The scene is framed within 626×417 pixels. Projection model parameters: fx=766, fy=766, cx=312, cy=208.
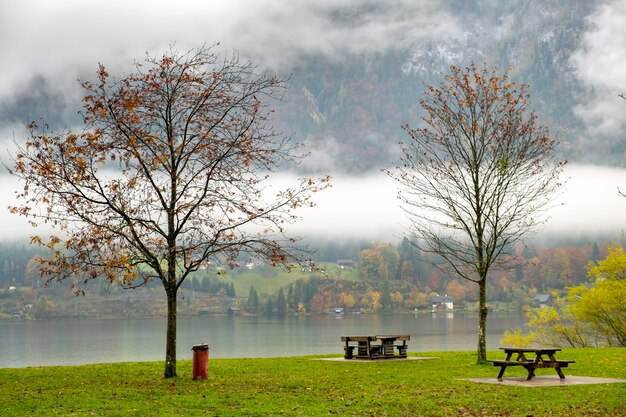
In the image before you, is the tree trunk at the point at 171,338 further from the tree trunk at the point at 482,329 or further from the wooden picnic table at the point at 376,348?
the tree trunk at the point at 482,329

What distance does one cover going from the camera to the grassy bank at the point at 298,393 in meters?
19.8

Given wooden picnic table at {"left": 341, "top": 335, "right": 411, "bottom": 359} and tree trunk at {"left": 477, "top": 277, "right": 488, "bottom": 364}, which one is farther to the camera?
wooden picnic table at {"left": 341, "top": 335, "right": 411, "bottom": 359}

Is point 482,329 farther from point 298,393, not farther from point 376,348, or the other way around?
point 298,393

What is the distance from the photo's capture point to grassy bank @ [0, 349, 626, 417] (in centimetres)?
1983

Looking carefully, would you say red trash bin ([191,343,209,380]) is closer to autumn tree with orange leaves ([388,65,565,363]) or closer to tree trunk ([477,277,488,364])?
autumn tree with orange leaves ([388,65,565,363])

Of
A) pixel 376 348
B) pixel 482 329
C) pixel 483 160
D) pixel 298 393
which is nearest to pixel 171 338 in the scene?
pixel 298 393

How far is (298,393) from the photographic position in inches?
929

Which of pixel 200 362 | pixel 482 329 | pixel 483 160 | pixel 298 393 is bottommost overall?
pixel 298 393

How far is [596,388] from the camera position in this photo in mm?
24906

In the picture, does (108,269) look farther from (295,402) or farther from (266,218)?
(295,402)

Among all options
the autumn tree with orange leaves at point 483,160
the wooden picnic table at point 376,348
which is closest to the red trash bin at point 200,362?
the wooden picnic table at point 376,348

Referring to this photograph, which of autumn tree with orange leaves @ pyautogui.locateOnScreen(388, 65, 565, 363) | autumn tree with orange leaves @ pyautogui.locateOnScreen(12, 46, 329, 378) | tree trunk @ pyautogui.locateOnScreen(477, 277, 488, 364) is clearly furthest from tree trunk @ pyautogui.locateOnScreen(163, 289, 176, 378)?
tree trunk @ pyautogui.locateOnScreen(477, 277, 488, 364)

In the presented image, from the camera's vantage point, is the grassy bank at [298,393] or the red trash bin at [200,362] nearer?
the grassy bank at [298,393]

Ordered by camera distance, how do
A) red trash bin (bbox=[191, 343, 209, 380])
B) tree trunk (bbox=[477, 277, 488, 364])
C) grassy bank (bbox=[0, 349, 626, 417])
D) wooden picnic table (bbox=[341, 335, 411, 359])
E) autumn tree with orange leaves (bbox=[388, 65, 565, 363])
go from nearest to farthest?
grassy bank (bbox=[0, 349, 626, 417]) → red trash bin (bbox=[191, 343, 209, 380]) → tree trunk (bbox=[477, 277, 488, 364]) → autumn tree with orange leaves (bbox=[388, 65, 565, 363]) → wooden picnic table (bbox=[341, 335, 411, 359])
